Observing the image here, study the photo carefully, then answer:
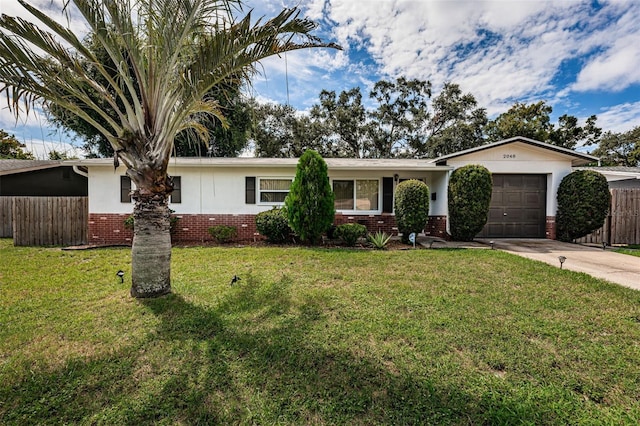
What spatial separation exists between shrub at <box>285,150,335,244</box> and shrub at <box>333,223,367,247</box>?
0.55 metres

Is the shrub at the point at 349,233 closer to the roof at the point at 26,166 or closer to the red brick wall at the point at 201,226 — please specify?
the red brick wall at the point at 201,226

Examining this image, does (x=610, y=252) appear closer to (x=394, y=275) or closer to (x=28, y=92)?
(x=394, y=275)

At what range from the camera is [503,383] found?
237cm

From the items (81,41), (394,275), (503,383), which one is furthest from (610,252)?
(81,41)

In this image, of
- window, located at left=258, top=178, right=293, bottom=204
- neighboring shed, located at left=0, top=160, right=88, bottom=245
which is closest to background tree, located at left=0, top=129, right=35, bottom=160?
neighboring shed, located at left=0, top=160, right=88, bottom=245

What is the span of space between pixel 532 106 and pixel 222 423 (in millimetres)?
30174

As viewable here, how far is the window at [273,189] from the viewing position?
10.0 metres

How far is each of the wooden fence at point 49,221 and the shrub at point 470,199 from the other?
1316cm

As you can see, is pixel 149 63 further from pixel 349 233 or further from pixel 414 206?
pixel 414 206

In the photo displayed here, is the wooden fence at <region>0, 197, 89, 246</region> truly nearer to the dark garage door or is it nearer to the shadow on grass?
the shadow on grass

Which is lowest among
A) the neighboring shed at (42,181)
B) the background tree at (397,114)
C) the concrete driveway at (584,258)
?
the concrete driveway at (584,258)

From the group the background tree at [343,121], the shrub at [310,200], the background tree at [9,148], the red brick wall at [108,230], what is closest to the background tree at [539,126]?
the background tree at [343,121]

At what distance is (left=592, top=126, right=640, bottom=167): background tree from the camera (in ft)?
98.5

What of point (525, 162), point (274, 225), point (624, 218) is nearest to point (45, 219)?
point (274, 225)
